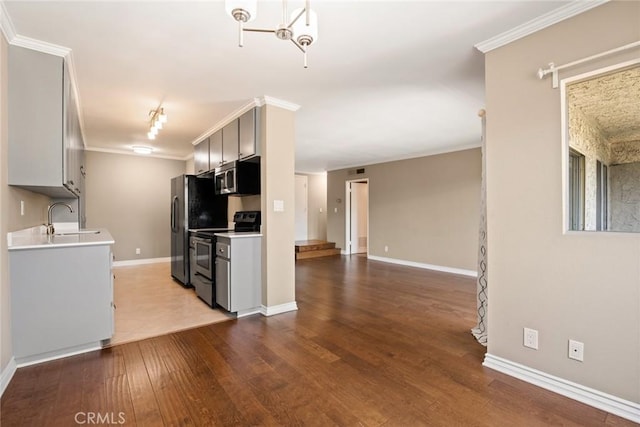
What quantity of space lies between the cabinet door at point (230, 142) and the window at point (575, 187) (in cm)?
324

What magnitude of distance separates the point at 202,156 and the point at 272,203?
2.13 m

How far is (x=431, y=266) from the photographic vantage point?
598 cm

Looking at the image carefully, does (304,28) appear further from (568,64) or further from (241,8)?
(568,64)

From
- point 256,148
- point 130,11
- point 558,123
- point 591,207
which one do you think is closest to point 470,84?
point 558,123

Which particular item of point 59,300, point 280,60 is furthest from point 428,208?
point 59,300

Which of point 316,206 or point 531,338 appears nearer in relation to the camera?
point 531,338

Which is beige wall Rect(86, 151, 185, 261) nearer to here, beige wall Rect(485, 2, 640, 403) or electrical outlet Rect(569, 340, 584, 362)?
beige wall Rect(485, 2, 640, 403)

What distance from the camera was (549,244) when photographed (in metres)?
1.90

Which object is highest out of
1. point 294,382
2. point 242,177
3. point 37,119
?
point 37,119

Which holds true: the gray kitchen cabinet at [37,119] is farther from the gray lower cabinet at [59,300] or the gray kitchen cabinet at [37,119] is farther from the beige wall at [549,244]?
the beige wall at [549,244]

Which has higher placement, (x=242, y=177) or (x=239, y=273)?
(x=242, y=177)

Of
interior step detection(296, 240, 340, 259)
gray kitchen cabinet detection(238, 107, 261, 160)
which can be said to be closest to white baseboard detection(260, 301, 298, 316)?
gray kitchen cabinet detection(238, 107, 261, 160)

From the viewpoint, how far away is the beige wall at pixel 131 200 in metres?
5.84

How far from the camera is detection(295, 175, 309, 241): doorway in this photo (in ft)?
28.9
